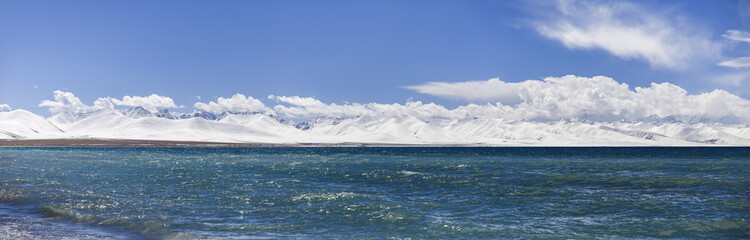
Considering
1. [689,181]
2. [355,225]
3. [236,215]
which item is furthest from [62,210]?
[689,181]

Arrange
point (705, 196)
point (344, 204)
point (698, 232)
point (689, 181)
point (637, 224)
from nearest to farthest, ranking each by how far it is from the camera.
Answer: point (698, 232) < point (637, 224) < point (344, 204) < point (705, 196) < point (689, 181)

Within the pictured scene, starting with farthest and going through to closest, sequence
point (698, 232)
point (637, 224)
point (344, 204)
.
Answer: point (344, 204)
point (637, 224)
point (698, 232)

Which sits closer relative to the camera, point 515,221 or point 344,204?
point 515,221

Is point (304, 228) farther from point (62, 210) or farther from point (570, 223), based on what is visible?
point (62, 210)

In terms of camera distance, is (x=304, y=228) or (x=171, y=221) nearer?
(x=304, y=228)

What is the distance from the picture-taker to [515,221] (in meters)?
24.7

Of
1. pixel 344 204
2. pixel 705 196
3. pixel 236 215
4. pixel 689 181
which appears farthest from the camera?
pixel 689 181

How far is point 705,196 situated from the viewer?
110 ft

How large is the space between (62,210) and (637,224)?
29822 millimetres

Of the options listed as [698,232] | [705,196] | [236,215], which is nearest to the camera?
[698,232]

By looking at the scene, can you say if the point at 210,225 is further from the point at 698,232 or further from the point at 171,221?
the point at 698,232

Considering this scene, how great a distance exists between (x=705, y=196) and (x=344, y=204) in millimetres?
23935

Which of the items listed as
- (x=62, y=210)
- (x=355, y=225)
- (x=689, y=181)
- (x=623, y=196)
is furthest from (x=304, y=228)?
(x=689, y=181)

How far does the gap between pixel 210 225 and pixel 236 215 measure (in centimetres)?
276
